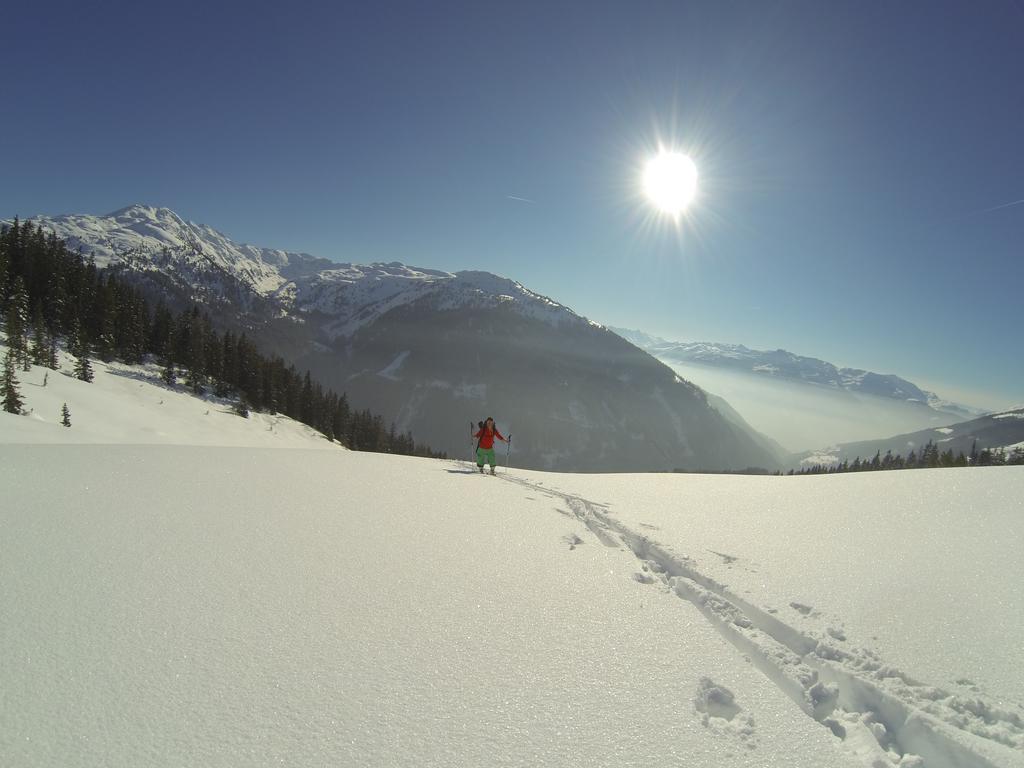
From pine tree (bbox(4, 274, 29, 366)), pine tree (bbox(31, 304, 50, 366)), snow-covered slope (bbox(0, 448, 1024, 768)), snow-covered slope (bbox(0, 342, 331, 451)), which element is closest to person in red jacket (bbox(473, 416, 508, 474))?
snow-covered slope (bbox(0, 448, 1024, 768))

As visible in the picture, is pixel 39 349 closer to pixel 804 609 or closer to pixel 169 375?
pixel 169 375

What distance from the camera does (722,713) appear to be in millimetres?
2867

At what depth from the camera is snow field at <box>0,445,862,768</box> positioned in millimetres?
2246

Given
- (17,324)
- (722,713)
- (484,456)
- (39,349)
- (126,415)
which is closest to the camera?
(722,713)

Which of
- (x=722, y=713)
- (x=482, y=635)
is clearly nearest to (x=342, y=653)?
(x=482, y=635)

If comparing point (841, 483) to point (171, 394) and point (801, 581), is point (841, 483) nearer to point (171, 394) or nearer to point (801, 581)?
point (801, 581)

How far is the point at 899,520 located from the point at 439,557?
6983 mm

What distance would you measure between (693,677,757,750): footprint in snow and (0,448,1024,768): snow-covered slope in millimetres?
16

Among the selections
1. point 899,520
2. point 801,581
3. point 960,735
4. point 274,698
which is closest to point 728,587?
point 801,581

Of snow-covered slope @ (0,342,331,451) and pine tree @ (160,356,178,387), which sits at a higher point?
pine tree @ (160,356,178,387)

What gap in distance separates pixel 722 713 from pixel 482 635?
175cm

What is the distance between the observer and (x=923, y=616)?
398 centimetres

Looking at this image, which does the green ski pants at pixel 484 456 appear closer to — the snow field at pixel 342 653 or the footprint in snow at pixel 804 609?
the snow field at pixel 342 653

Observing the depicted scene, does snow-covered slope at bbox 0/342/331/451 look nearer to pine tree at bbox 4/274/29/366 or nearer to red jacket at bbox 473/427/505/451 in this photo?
pine tree at bbox 4/274/29/366
